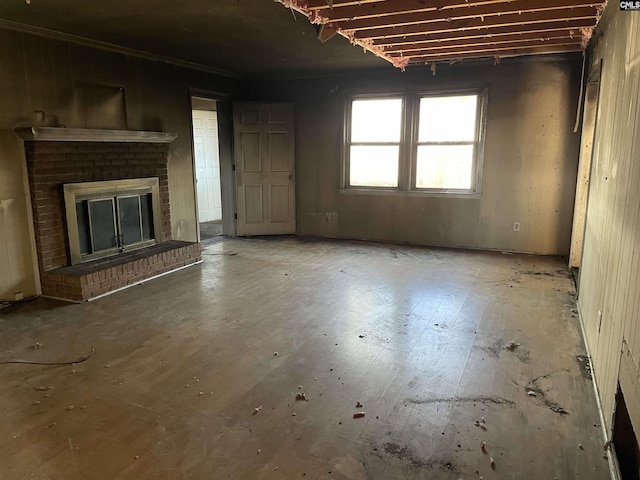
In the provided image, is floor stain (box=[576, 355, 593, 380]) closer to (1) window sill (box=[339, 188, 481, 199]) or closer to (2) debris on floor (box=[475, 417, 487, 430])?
(2) debris on floor (box=[475, 417, 487, 430])

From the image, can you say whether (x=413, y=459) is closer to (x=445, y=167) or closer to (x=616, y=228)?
(x=616, y=228)

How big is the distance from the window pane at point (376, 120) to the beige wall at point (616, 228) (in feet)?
10.4

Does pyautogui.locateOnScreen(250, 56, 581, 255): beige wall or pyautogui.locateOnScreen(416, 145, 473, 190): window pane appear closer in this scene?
pyautogui.locateOnScreen(250, 56, 581, 255): beige wall

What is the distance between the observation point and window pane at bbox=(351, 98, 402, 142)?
255 inches

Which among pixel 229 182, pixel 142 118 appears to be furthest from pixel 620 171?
pixel 229 182

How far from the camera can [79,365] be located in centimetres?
290

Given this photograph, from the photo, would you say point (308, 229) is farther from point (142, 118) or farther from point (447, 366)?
point (447, 366)

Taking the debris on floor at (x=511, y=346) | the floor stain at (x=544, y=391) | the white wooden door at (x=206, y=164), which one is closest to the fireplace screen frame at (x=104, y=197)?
the white wooden door at (x=206, y=164)

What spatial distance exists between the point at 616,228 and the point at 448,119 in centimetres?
411

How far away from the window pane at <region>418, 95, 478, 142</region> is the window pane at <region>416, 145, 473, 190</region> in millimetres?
139

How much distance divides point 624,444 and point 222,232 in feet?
21.3

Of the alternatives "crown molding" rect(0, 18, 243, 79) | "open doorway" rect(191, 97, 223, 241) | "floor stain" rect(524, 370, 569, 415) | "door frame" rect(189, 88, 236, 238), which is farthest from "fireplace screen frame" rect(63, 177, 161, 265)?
"floor stain" rect(524, 370, 569, 415)

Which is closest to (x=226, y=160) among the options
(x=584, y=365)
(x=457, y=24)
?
(x=457, y=24)

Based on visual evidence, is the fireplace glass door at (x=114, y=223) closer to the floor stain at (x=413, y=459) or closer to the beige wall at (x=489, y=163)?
the beige wall at (x=489, y=163)
